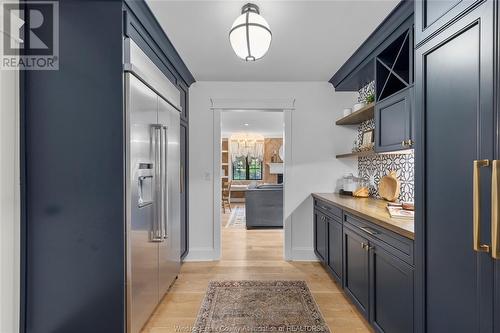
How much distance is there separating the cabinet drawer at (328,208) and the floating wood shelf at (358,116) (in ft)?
3.57

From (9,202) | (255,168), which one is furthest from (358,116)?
(255,168)

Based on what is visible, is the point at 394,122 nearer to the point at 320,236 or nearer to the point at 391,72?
the point at 391,72

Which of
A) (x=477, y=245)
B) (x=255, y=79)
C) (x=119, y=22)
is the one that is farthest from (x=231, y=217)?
(x=477, y=245)

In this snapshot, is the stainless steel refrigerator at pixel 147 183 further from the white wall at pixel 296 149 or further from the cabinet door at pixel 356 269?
the cabinet door at pixel 356 269

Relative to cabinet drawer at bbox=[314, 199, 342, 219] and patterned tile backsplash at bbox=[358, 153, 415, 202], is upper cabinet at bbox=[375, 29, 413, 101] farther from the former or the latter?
cabinet drawer at bbox=[314, 199, 342, 219]

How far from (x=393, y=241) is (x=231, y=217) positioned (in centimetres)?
534

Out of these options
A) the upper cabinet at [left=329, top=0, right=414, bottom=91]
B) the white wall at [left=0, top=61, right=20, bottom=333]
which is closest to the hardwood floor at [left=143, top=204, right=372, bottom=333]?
the white wall at [left=0, top=61, right=20, bottom=333]

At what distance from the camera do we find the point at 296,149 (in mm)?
3770

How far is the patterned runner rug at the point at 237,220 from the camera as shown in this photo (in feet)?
19.3

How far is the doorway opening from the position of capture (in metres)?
4.28

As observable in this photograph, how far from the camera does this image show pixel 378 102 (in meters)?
2.52

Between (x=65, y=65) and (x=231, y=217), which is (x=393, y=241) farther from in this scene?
(x=231, y=217)

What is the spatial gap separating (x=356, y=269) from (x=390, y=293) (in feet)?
1.78

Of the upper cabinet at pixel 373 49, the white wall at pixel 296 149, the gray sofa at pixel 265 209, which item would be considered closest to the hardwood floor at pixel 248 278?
the white wall at pixel 296 149
